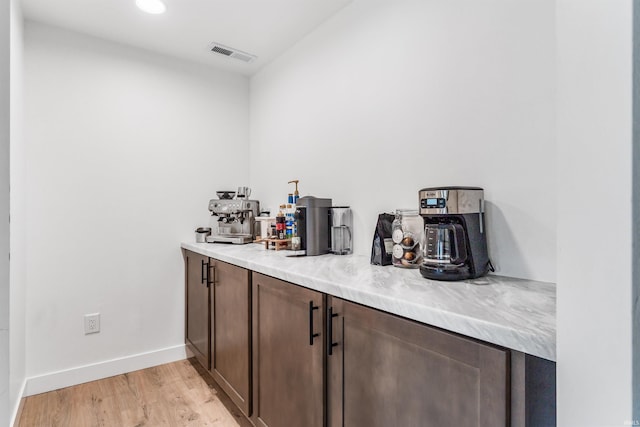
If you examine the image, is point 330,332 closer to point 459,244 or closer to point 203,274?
point 459,244

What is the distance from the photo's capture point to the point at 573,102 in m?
0.64

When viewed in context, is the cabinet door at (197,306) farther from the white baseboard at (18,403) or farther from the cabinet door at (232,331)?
the white baseboard at (18,403)

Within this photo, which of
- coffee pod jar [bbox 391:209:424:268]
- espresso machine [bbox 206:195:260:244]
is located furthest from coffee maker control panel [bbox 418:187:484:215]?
espresso machine [bbox 206:195:260:244]

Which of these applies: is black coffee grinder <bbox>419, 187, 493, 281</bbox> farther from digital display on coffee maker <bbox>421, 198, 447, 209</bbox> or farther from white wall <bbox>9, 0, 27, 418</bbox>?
white wall <bbox>9, 0, 27, 418</bbox>

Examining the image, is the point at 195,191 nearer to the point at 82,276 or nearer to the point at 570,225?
the point at 82,276

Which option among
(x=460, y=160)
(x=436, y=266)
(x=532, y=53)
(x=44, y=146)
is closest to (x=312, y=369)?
(x=436, y=266)

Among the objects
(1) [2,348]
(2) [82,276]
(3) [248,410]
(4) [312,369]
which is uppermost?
(1) [2,348]

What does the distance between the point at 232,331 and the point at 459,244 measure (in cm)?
134

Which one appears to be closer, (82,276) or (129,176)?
(82,276)

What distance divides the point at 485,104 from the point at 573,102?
30.8 inches

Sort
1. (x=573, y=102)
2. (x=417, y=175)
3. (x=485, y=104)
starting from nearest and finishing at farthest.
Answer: (x=573, y=102) < (x=485, y=104) < (x=417, y=175)

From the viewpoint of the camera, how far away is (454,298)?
953mm

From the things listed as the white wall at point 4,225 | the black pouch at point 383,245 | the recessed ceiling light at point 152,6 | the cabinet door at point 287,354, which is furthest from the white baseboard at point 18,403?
the recessed ceiling light at point 152,6

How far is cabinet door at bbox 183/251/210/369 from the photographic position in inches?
90.3
